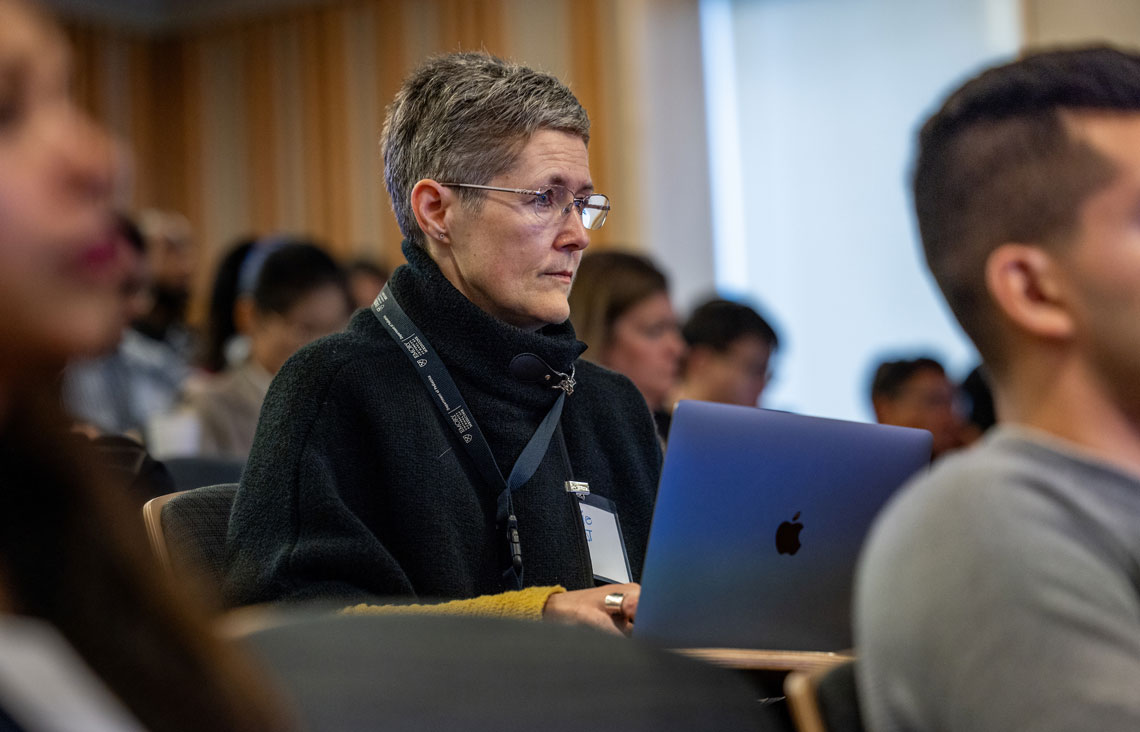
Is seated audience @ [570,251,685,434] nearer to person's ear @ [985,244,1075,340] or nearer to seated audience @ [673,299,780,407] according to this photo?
seated audience @ [673,299,780,407]

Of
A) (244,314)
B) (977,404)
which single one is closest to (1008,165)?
(977,404)

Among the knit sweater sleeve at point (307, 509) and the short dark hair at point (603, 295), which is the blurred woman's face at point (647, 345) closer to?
the short dark hair at point (603, 295)

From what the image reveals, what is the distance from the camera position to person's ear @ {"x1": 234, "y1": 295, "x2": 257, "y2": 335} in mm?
3812

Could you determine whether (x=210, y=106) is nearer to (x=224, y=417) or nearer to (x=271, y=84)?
(x=271, y=84)

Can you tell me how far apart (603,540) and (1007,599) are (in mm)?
1086

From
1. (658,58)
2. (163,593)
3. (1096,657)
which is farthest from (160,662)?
(658,58)

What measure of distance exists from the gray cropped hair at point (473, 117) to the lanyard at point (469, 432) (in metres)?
0.24

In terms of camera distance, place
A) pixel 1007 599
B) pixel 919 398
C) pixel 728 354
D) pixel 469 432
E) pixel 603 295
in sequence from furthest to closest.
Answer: pixel 919 398, pixel 728 354, pixel 603 295, pixel 469 432, pixel 1007 599

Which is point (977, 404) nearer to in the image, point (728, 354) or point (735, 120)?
point (728, 354)

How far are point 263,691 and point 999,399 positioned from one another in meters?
0.73

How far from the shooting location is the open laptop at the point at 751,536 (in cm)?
138

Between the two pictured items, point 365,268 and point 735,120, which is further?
point 735,120

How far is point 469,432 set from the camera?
5.64 feet

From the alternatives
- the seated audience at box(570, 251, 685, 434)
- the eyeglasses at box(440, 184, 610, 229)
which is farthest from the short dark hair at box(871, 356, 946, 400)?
the eyeglasses at box(440, 184, 610, 229)
